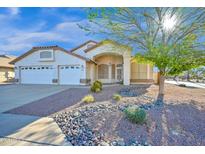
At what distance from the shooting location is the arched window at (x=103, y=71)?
21.6 m

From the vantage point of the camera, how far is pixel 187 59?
30.6ft

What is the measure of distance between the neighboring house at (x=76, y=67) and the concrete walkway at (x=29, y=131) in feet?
40.0

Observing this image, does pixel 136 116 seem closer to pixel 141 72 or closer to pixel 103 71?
pixel 141 72

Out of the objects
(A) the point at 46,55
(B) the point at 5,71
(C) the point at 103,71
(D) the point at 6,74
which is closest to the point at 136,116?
(C) the point at 103,71

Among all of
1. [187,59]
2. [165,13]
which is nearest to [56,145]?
[187,59]

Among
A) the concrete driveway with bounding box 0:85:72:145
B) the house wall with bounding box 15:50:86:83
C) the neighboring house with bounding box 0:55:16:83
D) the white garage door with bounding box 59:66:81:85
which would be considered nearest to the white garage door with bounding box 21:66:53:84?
the house wall with bounding box 15:50:86:83

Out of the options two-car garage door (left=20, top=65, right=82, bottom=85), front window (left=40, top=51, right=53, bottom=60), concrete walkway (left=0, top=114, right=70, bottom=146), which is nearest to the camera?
concrete walkway (left=0, top=114, right=70, bottom=146)

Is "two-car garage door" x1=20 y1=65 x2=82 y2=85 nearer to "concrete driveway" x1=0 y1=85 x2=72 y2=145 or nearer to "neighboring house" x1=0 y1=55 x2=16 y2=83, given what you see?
"neighboring house" x1=0 y1=55 x2=16 y2=83

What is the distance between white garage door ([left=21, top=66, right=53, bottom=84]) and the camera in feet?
67.3

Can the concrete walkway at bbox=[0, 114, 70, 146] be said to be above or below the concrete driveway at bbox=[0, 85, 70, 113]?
below
